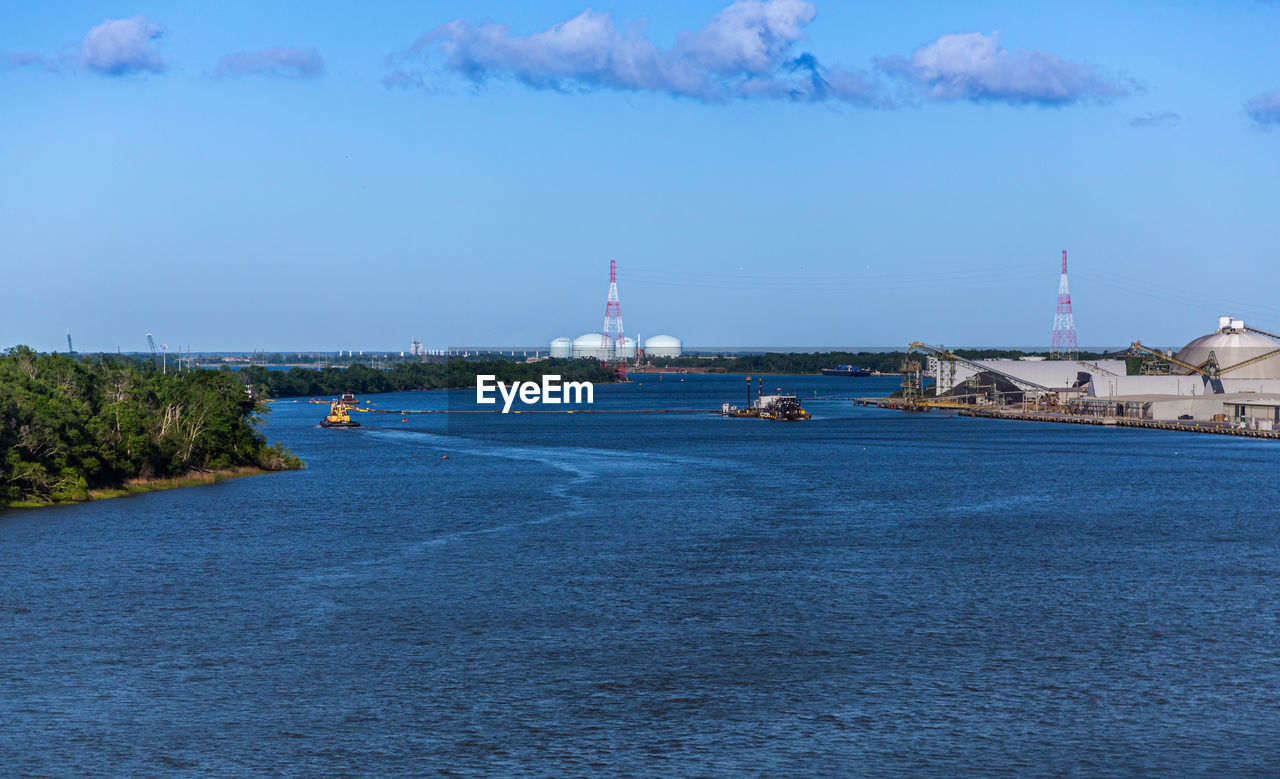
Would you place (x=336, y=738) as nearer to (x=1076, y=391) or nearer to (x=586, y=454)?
(x=586, y=454)

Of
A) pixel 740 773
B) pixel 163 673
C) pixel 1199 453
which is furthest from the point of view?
pixel 1199 453

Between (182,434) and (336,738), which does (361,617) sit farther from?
(182,434)

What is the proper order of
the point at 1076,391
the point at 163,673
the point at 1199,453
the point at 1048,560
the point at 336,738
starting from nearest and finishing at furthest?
1. the point at 336,738
2. the point at 163,673
3. the point at 1048,560
4. the point at 1199,453
5. the point at 1076,391

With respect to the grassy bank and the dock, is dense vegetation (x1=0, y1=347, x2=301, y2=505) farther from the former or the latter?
the dock

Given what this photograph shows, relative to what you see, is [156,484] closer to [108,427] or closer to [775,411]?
[108,427]

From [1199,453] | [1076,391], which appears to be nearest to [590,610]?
[1199,453]

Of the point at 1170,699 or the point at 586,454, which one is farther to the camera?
the point at 586,454

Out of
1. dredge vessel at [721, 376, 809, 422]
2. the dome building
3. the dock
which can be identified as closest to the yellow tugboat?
dredge vessel at [721, 376, 809, 422]

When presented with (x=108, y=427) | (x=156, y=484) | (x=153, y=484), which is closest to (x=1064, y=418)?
(x=156, y=484)
